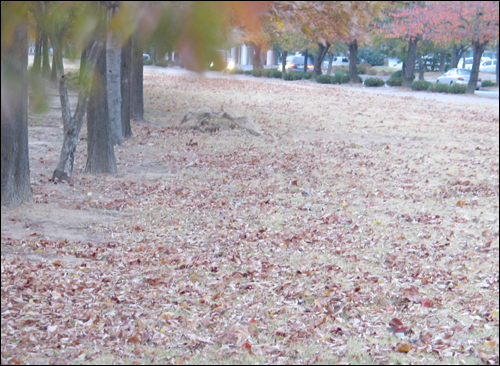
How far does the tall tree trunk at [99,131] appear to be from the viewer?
388 inches

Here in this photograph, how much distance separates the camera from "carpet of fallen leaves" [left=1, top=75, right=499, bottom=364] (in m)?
4.16

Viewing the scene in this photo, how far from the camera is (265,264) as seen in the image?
5.89 m

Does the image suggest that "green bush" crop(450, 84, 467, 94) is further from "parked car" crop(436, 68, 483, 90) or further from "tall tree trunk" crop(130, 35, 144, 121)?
"tall tree trunk" crop(130, 35, 144, 121)

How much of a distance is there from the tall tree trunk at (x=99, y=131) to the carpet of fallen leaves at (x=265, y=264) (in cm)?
41

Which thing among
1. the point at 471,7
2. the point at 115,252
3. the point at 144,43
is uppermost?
the point at 471,7

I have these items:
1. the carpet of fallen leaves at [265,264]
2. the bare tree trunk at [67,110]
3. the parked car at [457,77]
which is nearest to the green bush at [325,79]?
the parked car at [457,77]

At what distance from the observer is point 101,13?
3125 millimetres

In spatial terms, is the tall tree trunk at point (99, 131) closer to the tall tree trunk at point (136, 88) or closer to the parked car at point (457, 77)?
the tall tree trunk at point (136, 88)

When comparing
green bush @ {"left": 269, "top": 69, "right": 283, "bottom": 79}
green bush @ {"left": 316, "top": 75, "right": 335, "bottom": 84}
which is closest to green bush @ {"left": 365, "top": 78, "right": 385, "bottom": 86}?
green bush @ {"left": 316, "top": 75, "right": 335, "bottom": 84}

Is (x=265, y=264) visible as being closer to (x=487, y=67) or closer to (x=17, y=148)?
(x=17, y=148)

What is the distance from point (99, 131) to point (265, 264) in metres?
5.33

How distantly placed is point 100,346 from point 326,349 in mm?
1737

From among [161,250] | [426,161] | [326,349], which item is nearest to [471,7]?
[426,161]

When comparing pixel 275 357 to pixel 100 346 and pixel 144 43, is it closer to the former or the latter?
pixel 100 346
